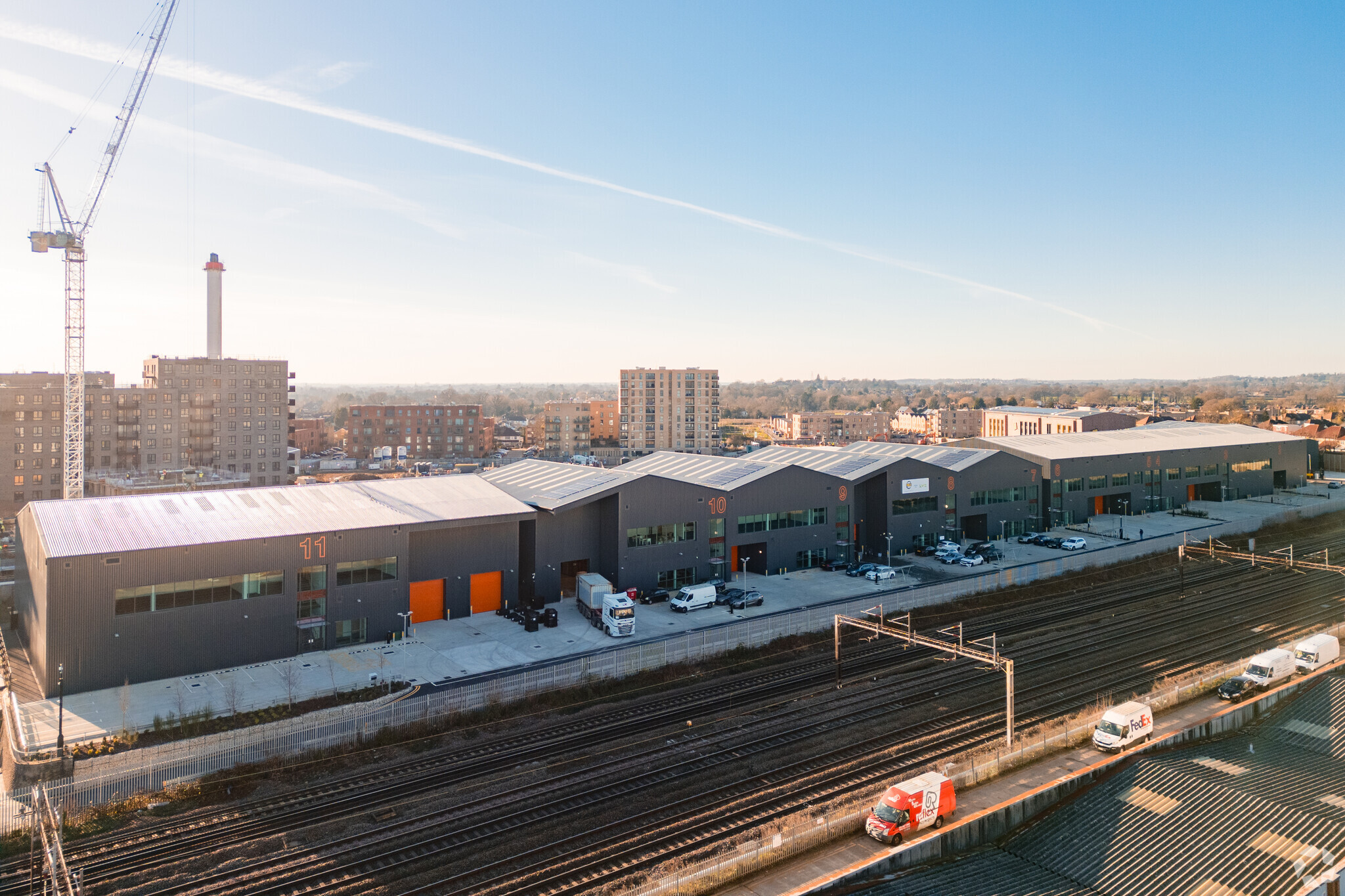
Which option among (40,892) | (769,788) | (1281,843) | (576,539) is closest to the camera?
(40,892)

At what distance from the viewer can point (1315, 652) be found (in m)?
31.8

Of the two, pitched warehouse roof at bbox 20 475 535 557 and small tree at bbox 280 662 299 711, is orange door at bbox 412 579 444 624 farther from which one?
small tree at bbox 280 662 299 711

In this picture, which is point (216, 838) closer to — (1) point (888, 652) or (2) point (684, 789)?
(2) point (684, 789)

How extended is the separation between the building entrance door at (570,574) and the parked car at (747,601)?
8.81 metres

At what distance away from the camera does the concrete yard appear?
27484 millimetres

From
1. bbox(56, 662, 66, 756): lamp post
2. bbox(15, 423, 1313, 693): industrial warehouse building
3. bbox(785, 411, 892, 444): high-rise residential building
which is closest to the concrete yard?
bbox(56, 662, 66, 756): lamp post

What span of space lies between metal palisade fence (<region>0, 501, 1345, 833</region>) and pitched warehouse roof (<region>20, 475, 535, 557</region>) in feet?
32.2

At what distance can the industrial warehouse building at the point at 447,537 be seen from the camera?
30.5 metres

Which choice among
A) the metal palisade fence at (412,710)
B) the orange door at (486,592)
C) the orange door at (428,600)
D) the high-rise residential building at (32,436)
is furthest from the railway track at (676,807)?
the high-rise residential building at (32,436)

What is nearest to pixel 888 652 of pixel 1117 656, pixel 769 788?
pixel 1117 656

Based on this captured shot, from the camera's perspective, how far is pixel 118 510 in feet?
116

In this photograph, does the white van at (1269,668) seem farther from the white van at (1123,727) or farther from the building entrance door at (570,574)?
the building entrance door at (570,574)

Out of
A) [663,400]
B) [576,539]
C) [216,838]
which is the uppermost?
[663,400]

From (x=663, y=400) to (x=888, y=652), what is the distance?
10564cm
